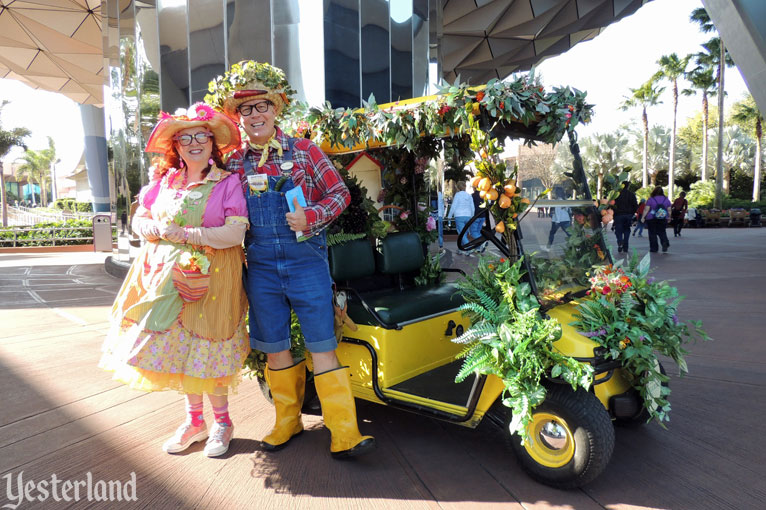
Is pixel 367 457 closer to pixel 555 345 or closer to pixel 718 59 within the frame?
pixel 555 345

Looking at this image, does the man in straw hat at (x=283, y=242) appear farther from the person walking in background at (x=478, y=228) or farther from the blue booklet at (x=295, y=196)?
the person walking in background at (x=478, y=228)

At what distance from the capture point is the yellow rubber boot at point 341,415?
2830 millimetres

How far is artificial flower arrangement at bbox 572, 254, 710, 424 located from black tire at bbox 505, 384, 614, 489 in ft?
0.95

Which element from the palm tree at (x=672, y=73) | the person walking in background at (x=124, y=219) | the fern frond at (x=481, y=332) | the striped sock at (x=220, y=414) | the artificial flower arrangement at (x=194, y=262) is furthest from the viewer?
the palm tree at (x=672, y=73)

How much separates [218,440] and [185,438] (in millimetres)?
220

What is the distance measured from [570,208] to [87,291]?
854cm

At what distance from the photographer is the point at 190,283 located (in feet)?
8.98

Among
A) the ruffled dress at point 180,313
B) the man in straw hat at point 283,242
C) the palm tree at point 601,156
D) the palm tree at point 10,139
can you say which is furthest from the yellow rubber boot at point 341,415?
the palm tree at point 10,139

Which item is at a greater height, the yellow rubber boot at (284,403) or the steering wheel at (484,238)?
the steering wheel at (484,238)

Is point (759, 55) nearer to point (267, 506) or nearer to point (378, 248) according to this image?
point (378, 248)

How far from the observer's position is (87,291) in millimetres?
8875

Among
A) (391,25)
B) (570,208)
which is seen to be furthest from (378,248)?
(391,25)

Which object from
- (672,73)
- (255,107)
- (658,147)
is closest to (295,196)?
(255,107)

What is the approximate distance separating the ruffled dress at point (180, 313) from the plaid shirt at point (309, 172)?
0.17 m
